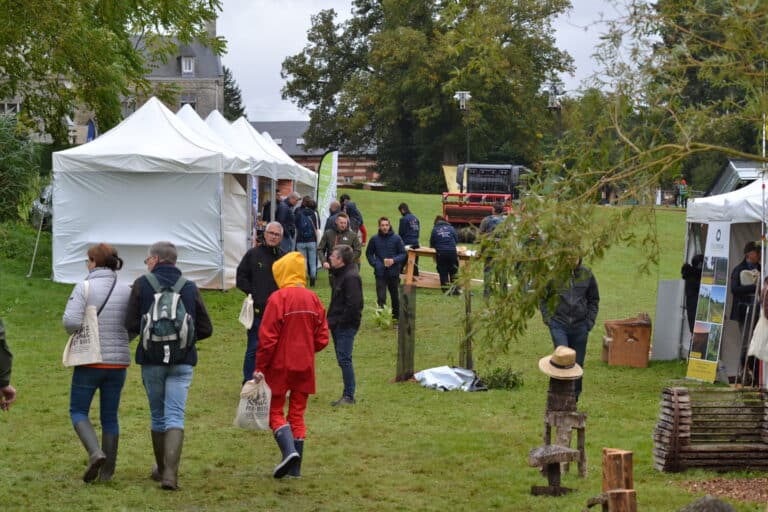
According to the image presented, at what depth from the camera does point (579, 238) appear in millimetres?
5836

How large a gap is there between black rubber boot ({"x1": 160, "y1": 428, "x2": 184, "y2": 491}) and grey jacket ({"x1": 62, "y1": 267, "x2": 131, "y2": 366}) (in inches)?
24.1

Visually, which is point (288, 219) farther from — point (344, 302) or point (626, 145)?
point (626, 145)

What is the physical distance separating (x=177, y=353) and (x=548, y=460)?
273 cm

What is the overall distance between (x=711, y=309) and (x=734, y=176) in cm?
363

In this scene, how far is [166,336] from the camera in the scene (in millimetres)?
7742

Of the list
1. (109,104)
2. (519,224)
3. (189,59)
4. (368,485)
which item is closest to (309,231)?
(109,104)

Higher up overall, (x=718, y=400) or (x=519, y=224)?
(x=519, y=224)

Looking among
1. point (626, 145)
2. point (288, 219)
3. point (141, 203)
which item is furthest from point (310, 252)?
point (626, 145)

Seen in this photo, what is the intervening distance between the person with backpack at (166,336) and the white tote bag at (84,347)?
248 mm

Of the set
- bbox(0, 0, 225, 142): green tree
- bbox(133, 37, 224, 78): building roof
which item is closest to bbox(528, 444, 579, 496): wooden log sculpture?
bbox(0, 0, 225, 142): green tree

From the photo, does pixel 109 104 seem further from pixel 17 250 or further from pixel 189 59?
pixel 189 59

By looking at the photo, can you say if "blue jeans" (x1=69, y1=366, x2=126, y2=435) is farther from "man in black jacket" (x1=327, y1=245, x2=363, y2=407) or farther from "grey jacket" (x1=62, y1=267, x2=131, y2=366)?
"man in black jacket" (x1=327, y1=245, x2=363, y2=407)

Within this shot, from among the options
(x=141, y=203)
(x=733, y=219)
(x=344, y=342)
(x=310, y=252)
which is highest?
(x=733, y=219)

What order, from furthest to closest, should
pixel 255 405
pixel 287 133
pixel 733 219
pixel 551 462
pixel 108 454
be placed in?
pixel 287 133 < pixel 733 219 < pixel 255 405 < pixel 108 454 < pixel 551 462
